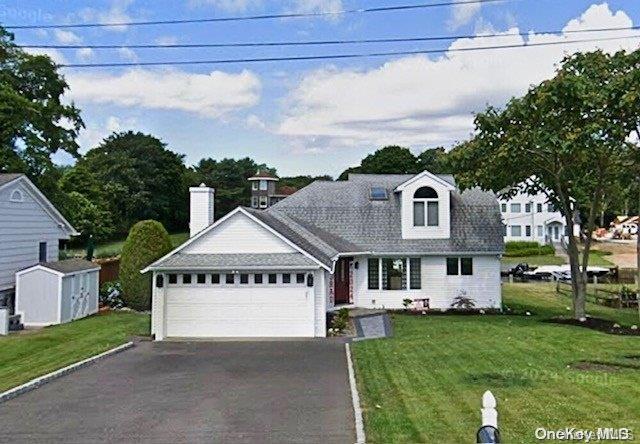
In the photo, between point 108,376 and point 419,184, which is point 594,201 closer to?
point 419,184

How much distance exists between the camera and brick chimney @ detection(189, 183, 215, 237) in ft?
72.4

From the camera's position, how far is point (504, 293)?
3391 centimetres

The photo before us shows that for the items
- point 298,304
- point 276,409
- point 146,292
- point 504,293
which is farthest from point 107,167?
point 276,409

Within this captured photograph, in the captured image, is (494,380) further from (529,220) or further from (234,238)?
(529,220)

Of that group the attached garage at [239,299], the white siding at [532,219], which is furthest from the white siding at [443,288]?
the white siding at [532,219]

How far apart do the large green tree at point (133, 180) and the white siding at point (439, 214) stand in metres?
35.0

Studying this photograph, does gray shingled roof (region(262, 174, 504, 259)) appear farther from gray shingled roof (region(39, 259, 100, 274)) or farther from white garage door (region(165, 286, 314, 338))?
gray shingled roof (region(39, 259, 100, 274))

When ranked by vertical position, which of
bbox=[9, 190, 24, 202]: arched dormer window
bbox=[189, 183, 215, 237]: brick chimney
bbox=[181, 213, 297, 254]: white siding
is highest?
bbox=[9, 190, 24, 202]: arched dormer window

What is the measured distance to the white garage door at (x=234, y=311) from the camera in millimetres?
19781

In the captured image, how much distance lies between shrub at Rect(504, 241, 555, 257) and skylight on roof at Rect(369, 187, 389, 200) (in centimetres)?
3187

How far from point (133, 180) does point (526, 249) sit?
124 ft

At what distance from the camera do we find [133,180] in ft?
198

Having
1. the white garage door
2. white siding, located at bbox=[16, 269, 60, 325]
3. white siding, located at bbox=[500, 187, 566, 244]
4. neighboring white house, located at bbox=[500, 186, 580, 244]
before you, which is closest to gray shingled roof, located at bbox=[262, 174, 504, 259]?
the white garage door

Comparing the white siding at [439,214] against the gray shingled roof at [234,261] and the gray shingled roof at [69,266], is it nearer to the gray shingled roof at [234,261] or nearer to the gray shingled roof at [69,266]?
the gray shingled roof at [234,261]
